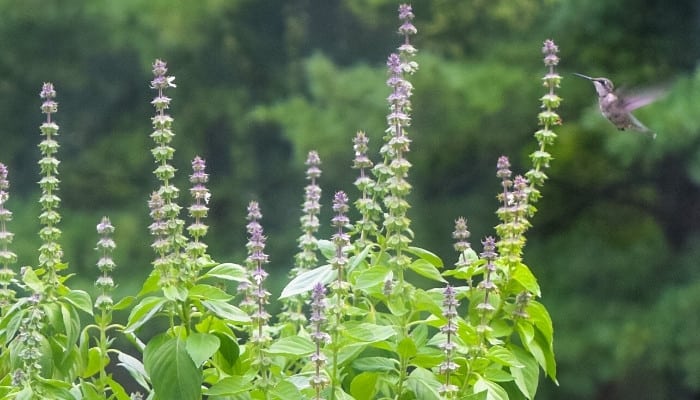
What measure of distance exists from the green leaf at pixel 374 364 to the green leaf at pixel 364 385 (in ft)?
0.04

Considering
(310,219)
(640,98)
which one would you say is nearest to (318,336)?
(310,219)

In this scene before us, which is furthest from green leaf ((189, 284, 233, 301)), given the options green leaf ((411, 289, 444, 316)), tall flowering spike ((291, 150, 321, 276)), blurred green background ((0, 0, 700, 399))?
blurred green background ((0, 0, 700, 399))

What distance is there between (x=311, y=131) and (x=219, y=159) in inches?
60.7

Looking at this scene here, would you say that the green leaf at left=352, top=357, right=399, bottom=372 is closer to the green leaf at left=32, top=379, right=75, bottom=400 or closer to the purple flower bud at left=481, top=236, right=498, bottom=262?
the purple flower bud at left=481, top=236, right=498, bottom=262

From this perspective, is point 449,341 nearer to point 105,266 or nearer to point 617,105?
point 105,266

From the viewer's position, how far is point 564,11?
252 inches

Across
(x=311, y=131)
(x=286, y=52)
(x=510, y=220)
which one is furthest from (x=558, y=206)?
(x=510, y=220)

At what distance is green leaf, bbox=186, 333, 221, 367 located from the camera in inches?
45.9

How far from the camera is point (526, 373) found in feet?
4.41

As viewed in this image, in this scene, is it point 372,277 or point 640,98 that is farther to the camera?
point 640,98

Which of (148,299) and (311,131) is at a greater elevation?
(311,131)

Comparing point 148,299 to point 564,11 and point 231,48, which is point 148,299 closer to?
Result: point 564,11

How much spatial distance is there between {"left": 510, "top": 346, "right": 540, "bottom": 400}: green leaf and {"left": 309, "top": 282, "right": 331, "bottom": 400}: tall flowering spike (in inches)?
9.9

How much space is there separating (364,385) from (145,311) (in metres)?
0.27
